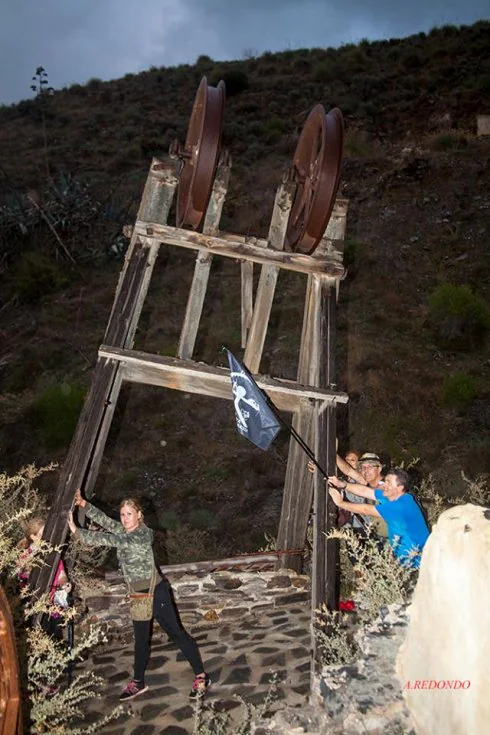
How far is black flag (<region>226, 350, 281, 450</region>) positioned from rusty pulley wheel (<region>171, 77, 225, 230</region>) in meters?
1.56

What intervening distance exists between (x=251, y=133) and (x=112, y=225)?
8180 millimetres

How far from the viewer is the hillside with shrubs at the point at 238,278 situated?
40.2 ft

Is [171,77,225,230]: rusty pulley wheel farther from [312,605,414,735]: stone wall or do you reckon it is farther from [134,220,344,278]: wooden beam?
[312,605,414,735]: stone wall

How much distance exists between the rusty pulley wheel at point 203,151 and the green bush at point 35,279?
13429 millimetres

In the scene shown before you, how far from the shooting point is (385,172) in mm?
21172

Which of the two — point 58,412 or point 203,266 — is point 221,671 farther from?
point 58,412

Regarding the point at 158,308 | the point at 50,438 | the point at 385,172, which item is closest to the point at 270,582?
the point at 50,438

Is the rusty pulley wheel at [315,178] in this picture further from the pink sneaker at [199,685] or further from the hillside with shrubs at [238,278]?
the pink sneaker at [199,685]

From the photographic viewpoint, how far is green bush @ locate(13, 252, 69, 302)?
18469 mm

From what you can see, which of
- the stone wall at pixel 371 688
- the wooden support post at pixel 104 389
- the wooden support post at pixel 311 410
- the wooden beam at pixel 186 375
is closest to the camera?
the stone wall at pixel 371 688

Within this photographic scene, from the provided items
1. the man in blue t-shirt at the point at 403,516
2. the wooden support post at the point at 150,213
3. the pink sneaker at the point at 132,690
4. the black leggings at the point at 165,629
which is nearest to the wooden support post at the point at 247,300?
the wooden support post at the point at 150,213

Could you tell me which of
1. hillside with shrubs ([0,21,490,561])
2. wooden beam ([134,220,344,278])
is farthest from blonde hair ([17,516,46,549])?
hillside with shrubs ([0,21,490,561])

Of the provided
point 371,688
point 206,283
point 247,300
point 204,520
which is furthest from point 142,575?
point 204,520

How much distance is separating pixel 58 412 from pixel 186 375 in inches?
324
